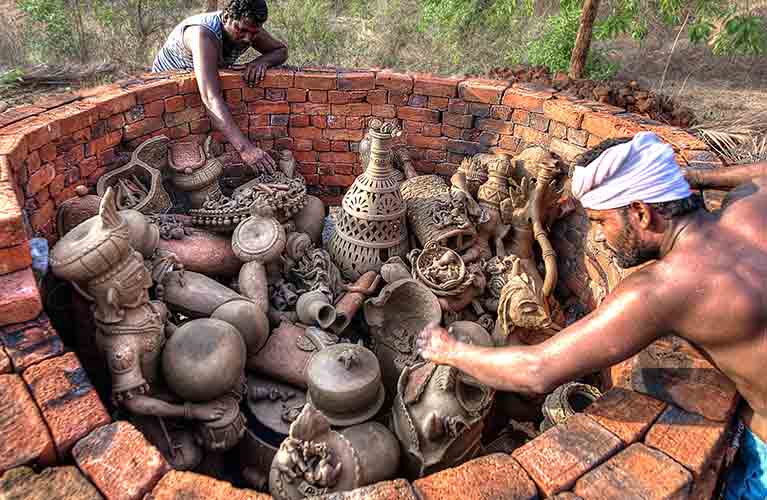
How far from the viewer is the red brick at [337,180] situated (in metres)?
4.93

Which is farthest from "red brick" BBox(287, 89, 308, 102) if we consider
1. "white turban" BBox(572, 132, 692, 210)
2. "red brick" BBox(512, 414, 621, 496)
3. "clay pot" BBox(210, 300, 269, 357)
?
"red brick" BBox(512, 414, 621, 496)

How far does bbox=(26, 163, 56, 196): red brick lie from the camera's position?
10.1 feet

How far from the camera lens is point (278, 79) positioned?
14.6ft

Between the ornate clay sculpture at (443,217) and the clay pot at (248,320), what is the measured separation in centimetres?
123

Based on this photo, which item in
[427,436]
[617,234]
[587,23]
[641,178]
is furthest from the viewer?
[587,23]

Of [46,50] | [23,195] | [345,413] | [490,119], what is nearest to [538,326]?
[345,413]

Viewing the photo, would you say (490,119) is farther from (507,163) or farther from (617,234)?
(617,234)

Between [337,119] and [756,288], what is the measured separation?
11.7 feet

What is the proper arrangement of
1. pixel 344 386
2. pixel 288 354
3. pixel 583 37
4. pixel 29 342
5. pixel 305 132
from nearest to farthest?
1. pixel 29 342
2. pixel 344 386
3. pixel 288 354
4. pixel 305 132
5. pixel 583 37

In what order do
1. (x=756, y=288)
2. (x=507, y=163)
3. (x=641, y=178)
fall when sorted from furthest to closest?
(x=507, y=163)
(x=641, y=178)
(x=756, y=288)

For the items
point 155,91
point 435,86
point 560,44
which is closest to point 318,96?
point 435,86

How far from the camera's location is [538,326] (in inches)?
117

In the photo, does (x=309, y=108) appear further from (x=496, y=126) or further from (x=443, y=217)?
(x=443, y=217)

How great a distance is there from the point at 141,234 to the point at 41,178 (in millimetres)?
824
